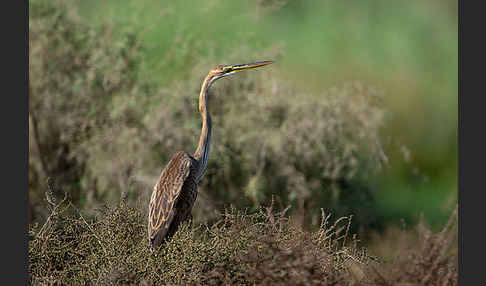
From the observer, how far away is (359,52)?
11297mm

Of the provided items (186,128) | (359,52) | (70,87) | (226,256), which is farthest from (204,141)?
(359,52)

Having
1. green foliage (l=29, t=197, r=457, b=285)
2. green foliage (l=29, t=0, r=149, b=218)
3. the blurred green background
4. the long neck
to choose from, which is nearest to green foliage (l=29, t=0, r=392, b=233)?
green foliage (l=29, t=0, r=149, b=218)

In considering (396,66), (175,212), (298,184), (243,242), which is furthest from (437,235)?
(396,66)

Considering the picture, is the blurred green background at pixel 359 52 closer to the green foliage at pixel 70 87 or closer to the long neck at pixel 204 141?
the green foliage at pixel 70 87

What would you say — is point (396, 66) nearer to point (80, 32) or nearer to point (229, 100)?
point (229, 100)

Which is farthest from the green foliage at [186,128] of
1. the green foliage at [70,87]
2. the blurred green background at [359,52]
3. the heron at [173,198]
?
the heron at [173,198]

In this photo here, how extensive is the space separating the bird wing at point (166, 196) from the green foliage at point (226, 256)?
0.44 ft

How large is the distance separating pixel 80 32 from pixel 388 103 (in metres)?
5.34

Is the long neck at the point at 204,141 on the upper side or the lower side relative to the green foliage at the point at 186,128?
upper

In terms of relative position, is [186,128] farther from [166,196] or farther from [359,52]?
[166,196]

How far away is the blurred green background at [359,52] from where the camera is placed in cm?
1057

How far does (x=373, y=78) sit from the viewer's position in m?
10.8

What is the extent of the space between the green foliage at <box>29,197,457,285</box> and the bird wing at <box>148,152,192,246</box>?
135 millimetres

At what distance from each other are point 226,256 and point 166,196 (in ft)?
3.93
